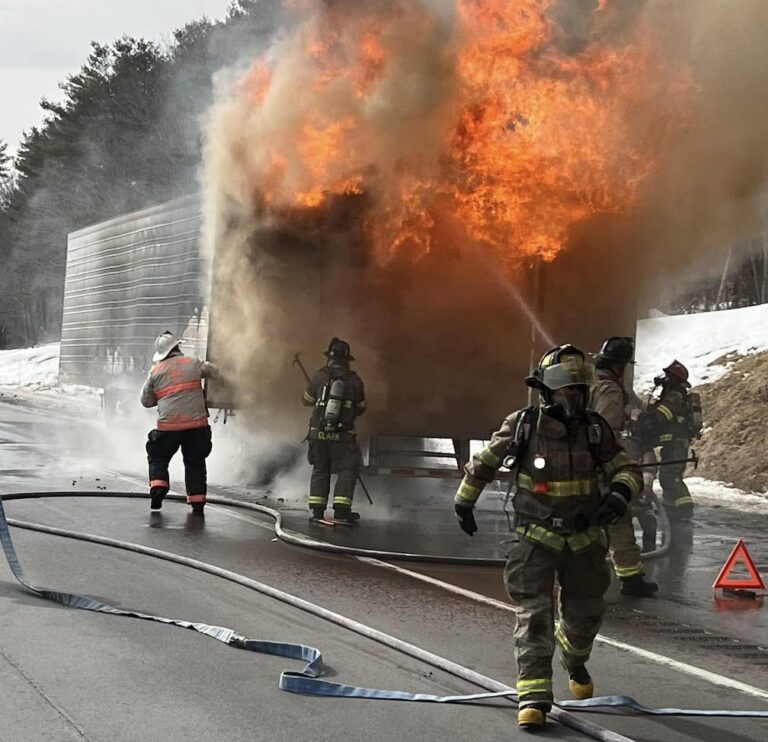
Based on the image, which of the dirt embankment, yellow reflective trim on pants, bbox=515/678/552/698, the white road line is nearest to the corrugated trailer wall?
the dirt embankment

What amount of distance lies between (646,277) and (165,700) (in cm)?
879

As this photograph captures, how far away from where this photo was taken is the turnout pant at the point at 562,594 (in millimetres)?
5246

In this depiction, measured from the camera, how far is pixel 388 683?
5.58 meters

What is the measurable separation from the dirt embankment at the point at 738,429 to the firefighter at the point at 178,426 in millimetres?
7361

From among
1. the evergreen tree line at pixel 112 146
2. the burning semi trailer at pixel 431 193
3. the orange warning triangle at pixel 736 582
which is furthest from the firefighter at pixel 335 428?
the evergreen tree line at pixel 112 146

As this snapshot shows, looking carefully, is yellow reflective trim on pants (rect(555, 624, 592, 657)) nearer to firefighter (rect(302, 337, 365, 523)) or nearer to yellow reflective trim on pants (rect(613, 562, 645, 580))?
yellow reflective trim on pants (rect(613, 562, 645, 580))

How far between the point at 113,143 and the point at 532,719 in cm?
5350

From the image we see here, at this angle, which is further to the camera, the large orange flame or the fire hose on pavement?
the large orange flame

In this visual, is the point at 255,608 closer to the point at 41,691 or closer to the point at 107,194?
the point at 41,691

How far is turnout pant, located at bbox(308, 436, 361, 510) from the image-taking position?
11133 mm

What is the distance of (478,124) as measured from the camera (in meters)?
11.9

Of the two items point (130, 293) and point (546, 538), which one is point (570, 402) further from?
point (130, 293)

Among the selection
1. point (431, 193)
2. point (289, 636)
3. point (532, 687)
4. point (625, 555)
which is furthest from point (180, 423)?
point (532, 687)

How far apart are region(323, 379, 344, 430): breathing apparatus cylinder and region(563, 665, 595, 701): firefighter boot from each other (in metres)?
5.95
